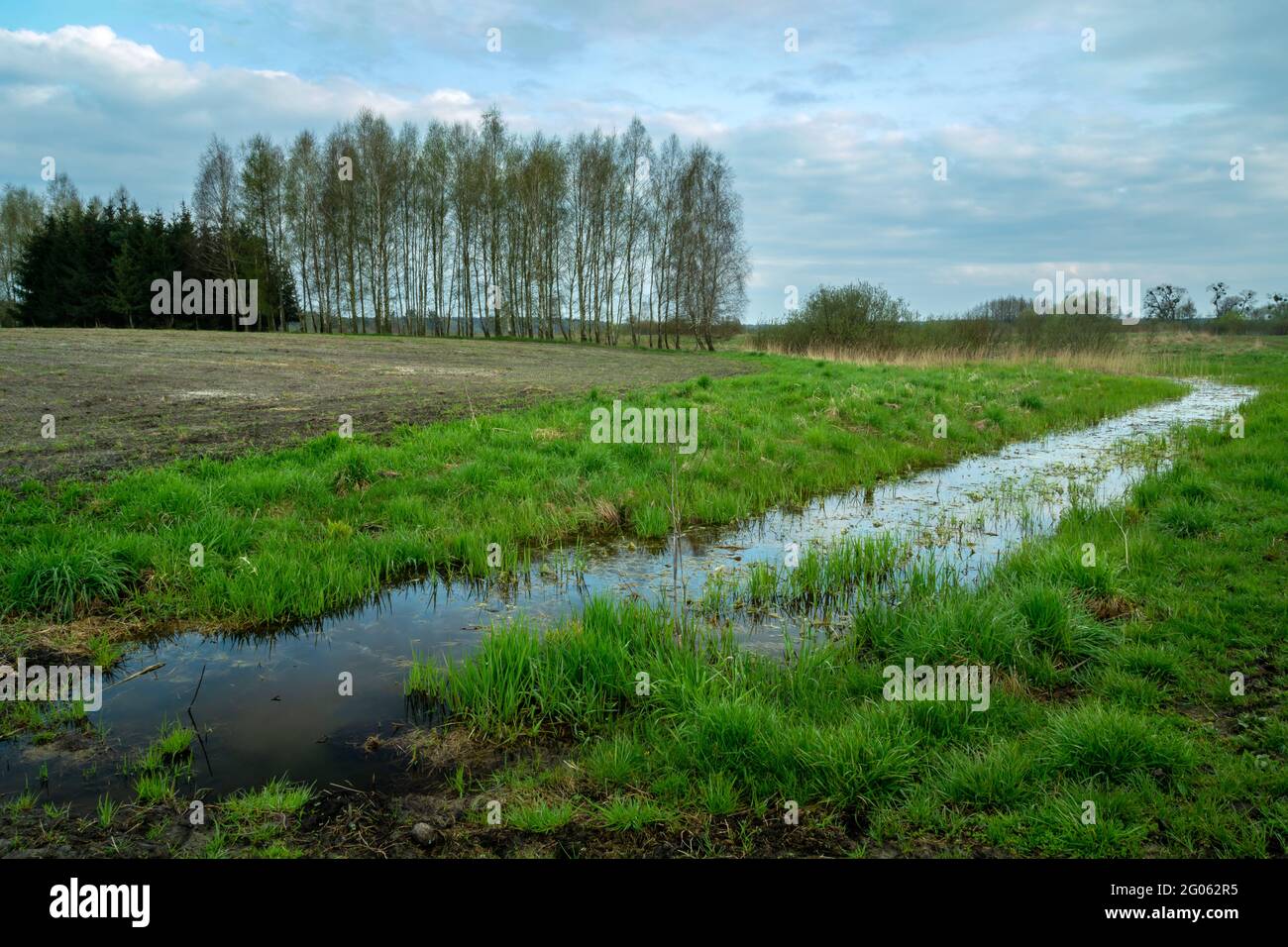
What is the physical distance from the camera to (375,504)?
8.18 meters

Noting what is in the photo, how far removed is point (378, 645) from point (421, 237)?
50764 millimetres

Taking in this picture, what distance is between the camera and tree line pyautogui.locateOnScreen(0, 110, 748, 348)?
47062mm

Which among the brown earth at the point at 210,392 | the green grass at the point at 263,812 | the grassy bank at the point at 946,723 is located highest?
the brown earth at the point at 210,392

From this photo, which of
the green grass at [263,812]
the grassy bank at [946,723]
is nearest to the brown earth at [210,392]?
the green grass at [263,812]

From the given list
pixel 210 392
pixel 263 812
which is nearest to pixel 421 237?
pixel 210 392

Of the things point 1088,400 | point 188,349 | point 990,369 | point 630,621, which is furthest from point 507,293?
point 630,621

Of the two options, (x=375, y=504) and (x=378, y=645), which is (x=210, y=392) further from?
(x=378, y=645)

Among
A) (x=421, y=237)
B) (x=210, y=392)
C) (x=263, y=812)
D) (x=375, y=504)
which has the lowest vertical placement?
(x=263, y=812)

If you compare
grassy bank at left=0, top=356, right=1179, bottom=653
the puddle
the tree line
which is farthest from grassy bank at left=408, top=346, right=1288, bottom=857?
the tree line

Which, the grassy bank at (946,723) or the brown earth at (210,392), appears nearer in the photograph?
the grassy bank at (946,723)

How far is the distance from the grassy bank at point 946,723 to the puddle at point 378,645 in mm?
621

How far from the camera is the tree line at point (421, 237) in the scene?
47062 mm

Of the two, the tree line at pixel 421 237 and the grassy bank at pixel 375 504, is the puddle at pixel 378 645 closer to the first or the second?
the grassy bank at pixel 375 504
